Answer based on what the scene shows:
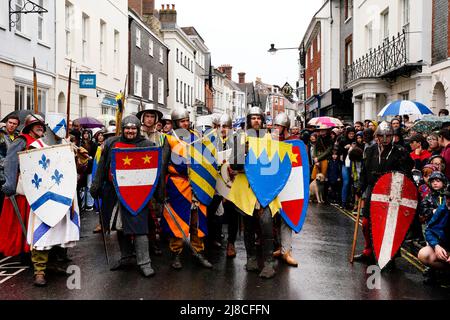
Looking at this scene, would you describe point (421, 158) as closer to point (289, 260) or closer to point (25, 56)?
point (289, 260)

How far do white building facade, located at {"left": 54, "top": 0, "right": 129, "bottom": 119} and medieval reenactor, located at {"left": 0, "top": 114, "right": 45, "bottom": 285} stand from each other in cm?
1165

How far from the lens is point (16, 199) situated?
19.4 ft

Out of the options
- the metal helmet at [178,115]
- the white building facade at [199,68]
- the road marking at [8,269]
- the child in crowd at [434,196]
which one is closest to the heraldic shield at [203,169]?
the metal helmet at [178,115]

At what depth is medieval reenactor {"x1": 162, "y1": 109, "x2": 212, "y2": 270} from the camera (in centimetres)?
597

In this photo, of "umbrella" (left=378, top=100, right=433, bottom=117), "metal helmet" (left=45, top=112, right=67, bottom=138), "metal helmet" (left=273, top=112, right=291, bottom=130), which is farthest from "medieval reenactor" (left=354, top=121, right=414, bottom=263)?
"umbrella" (left=378, top=100, right=433, bottom=117)

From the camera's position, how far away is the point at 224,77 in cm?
6619

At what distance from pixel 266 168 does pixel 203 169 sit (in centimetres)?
90

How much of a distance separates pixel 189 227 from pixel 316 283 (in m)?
1.67

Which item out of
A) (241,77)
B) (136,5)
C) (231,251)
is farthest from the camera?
(241,77)

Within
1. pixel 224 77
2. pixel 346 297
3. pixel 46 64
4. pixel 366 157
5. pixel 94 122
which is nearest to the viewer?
pixel 346 297

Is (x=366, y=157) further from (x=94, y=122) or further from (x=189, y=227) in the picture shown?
(x=94, y=122)

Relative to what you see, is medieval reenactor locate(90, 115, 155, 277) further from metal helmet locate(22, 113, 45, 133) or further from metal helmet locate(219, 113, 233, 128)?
metal helmet locate(219, 113, 233, 128)

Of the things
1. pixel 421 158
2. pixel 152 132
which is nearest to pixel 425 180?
pixel 421 158

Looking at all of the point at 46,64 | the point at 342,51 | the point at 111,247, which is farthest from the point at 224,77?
the point at 111,247
